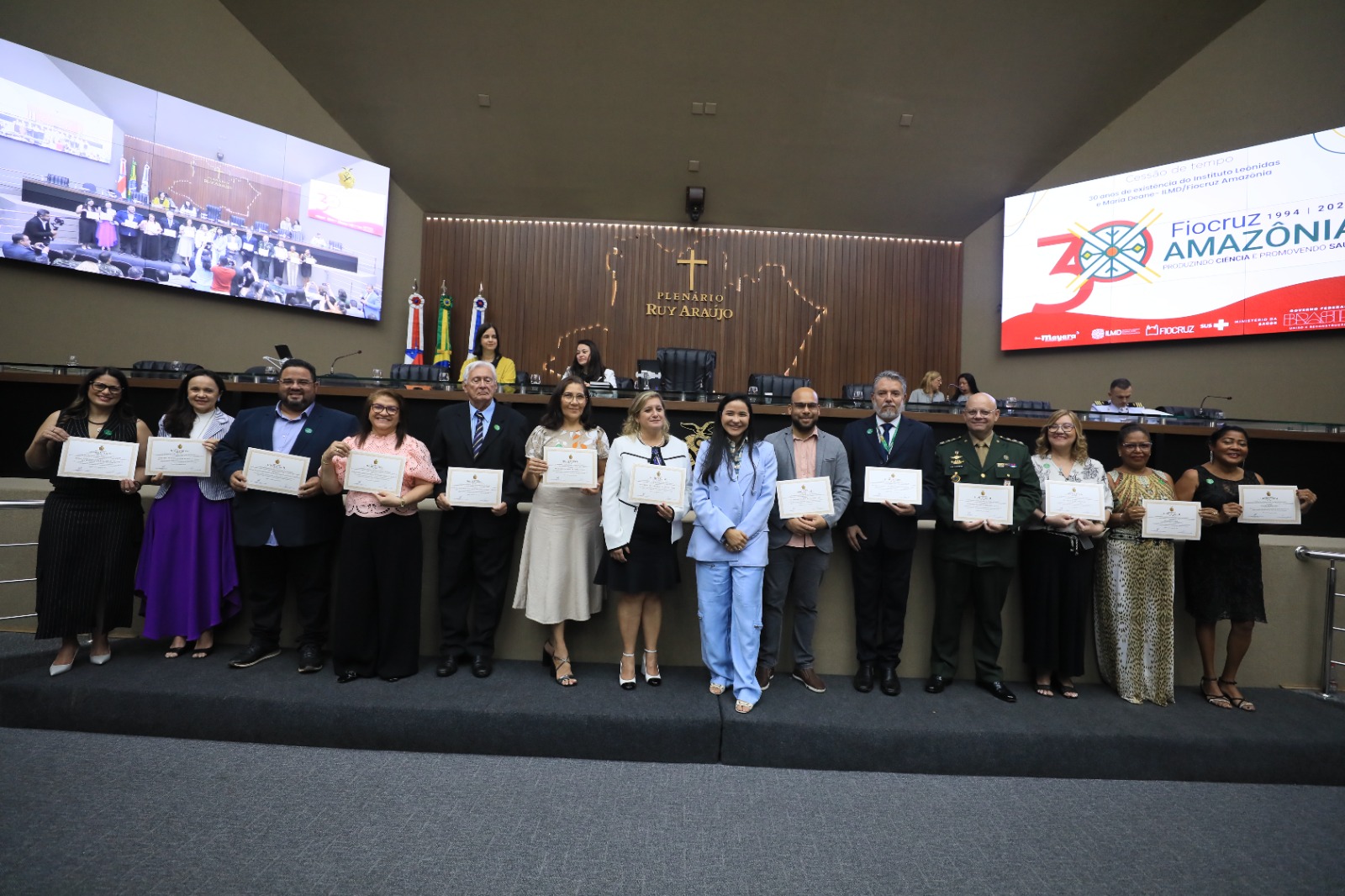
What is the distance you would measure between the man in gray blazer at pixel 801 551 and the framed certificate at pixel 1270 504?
1.88 m

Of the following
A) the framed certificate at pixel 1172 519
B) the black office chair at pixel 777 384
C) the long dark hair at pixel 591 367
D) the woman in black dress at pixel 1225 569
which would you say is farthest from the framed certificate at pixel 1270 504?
the long dark hair at pixel 591 367

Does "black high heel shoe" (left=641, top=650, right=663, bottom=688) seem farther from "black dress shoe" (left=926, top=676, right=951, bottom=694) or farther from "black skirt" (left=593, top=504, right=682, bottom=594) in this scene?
"black dress shoe" (left=926, top=676, right=951, bottom=694)

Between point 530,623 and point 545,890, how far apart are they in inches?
59.5

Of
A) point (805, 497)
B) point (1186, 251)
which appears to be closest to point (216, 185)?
point (805, 497)

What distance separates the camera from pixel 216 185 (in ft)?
22.5

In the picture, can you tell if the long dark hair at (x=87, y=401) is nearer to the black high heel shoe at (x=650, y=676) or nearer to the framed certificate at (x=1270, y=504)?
the black high heel shoe at (x=650, y=676)

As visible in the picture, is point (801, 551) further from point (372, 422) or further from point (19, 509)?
point (19, 509)

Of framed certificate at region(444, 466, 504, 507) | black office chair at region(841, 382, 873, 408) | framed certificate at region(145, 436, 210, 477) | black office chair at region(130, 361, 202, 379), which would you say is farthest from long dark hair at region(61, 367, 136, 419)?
black office chair at region(841, 382, 873, 408)

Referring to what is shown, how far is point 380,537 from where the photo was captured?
2.80 m

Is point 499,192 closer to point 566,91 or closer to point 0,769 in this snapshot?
point 566,91

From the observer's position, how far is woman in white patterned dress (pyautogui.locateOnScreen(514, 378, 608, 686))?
2.87 metres

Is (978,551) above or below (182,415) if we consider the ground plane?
below

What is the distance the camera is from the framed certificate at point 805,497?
272 centimetres

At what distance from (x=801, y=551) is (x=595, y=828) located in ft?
4.75
